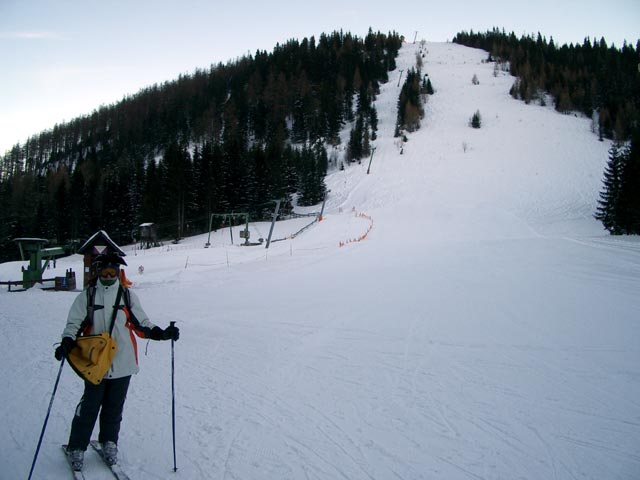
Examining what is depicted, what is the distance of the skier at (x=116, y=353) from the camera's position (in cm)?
319

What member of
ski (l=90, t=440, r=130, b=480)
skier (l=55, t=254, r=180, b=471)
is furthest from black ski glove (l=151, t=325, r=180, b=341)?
ski (l=90, t=440, r=130, b=480)

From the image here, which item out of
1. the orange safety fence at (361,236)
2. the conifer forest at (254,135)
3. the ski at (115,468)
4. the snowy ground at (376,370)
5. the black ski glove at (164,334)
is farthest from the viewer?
the conifer forest at (254,135)

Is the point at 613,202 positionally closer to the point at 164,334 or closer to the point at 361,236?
the point at 361,236

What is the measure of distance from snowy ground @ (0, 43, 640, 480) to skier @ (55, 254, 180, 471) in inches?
10.2

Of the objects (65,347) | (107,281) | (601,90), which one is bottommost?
(65,347)

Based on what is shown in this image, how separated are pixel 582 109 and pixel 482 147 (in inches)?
1135

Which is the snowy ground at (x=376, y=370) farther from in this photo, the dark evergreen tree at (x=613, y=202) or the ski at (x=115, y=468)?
the dark evergreen tree at (x=613, y=202)

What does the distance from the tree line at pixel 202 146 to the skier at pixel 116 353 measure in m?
41.5

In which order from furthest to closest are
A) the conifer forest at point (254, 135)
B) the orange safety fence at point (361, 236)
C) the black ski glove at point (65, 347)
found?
the conifer forest at point (254, 135), the orange safety fence at point (361, 236), the black ski glove at point (65, 347)

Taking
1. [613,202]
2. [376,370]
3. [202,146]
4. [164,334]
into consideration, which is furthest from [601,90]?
[164,334]

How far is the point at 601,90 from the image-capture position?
70188 millimetres

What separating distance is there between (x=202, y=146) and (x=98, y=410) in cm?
7940

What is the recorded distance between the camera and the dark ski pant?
3211 mm

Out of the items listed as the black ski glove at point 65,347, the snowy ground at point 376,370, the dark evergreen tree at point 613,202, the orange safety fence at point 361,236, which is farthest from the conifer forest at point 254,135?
the black ski glove at point 65,347
